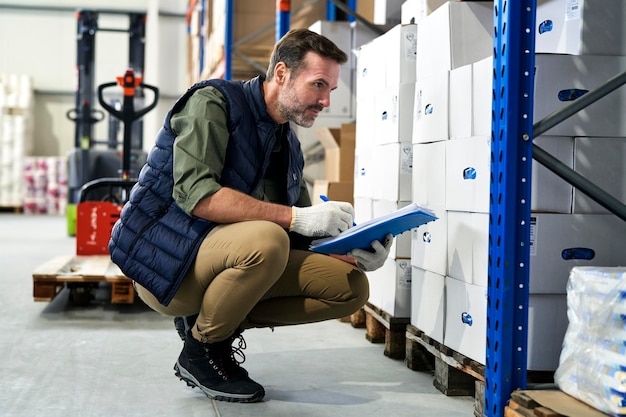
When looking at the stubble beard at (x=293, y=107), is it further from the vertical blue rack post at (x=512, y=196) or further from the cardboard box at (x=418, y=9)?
the cardboard box at (x=418, y=9)

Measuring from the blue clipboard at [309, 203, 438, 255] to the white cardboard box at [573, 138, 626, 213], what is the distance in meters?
0.53

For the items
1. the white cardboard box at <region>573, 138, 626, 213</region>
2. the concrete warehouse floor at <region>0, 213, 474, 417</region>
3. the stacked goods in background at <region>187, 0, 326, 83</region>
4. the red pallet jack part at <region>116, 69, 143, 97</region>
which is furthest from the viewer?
the stacked goods in background at <region>187, 0, 326, 83</region>

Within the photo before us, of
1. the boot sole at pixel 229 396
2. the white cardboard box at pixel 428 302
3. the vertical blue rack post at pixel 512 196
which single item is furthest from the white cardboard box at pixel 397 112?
the boot sole at pixel 229 396

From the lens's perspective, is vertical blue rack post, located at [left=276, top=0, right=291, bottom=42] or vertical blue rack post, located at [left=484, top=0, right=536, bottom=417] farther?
vertical blue rack post, located at [left=276, top=0, right=291, bottom=42]

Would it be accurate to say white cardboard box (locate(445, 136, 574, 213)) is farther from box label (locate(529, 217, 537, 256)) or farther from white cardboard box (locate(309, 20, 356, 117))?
white cardboard box (locate(309, 20, 356, 117))

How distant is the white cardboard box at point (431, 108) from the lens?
3.15 meters

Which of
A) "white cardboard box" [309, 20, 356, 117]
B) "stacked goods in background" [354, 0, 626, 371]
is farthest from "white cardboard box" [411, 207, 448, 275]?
"white cardboard box" [309, 20, 356, 117]

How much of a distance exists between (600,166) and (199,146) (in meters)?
1.38

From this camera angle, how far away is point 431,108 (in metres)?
3.30

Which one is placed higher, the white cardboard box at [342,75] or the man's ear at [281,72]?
the white cardboard box at [342,75]

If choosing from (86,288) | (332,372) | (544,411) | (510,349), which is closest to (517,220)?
(510,349)

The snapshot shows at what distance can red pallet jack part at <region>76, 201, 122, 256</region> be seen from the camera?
223 inches

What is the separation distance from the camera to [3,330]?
4.21 meters

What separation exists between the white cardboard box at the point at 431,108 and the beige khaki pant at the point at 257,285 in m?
0.67
